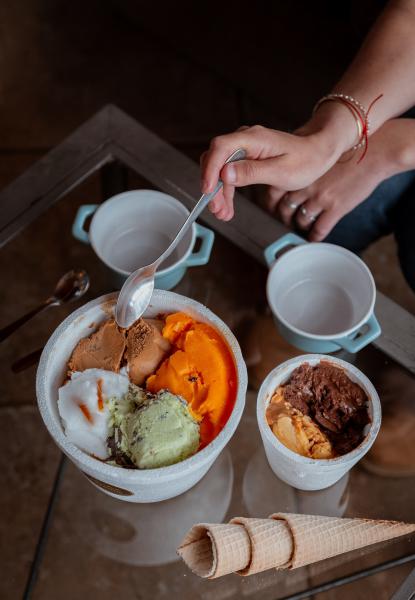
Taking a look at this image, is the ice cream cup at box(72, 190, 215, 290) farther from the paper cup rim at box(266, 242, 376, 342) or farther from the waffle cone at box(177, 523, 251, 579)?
the waffle cone at box(177, 523, 251, 579)

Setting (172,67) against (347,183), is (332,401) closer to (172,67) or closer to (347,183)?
(347,183)

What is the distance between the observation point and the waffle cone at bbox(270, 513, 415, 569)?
0.81 metres

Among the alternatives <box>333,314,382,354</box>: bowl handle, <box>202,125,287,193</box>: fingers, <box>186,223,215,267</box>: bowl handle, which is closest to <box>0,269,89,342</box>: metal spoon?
<box>186,223,215,267</box>: bowl handle

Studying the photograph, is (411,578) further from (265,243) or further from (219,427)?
(265,243)

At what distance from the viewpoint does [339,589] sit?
0.85 m

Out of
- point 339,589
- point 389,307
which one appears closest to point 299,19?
point 389,307

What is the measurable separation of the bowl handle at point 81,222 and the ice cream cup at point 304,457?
357mm

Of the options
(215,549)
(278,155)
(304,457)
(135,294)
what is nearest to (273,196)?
(278,155)

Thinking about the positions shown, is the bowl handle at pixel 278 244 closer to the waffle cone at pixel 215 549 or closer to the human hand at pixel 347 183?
the human hand at pixel 347 183

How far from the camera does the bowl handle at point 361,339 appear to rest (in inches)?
37.2

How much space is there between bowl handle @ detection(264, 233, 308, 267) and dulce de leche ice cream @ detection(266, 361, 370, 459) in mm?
205

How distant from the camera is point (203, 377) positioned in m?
0.83

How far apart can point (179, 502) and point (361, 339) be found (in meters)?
0.33

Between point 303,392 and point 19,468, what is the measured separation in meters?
0.40
